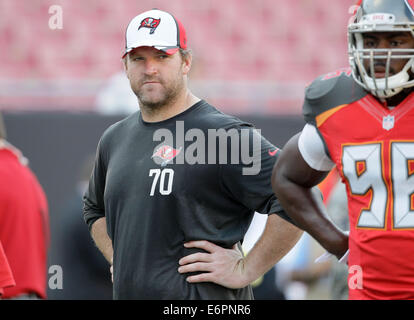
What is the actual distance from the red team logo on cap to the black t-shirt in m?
0.38

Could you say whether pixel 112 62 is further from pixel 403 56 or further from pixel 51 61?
pixel 403 56

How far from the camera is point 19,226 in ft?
14.3

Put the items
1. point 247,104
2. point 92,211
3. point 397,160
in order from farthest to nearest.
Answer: point 247,104, point 92,211, point 397,160

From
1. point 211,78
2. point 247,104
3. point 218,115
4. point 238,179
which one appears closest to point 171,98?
point 218,115

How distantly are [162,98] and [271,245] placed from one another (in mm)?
744

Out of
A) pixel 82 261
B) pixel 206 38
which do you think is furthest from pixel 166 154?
pixel 206 38

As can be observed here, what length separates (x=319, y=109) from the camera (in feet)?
9.86

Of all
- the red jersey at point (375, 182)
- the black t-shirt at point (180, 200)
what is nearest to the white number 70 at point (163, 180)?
the black t-shirt at point (180, 200)

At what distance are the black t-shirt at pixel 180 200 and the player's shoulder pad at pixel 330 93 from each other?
40cm

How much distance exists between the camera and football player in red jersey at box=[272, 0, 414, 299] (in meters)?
2.76

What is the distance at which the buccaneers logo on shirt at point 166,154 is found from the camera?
3.37 meters

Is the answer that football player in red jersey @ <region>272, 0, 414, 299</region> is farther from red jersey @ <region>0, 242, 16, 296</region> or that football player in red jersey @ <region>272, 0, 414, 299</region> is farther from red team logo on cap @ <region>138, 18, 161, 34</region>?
red jersey @ <region>0, 242, 16, 296</region>

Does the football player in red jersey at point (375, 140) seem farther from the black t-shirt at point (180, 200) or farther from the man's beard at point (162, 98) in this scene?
the man's beard at point (162, 98)
